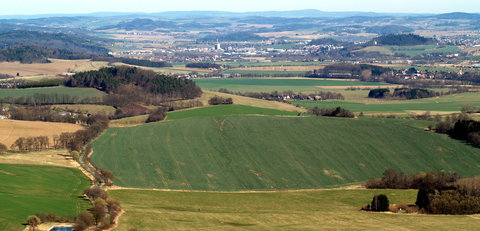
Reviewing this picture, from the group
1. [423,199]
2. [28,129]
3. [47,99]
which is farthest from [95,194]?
[47,99]

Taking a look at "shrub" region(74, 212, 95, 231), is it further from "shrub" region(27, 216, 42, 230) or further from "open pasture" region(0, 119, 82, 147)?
"open pasture" region(0, 119, 82, 147)

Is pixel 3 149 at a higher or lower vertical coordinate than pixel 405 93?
higher

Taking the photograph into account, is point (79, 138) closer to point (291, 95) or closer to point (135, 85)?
point (135, 85)

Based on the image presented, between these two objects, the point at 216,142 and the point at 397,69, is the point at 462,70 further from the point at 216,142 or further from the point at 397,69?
the point at 216,142

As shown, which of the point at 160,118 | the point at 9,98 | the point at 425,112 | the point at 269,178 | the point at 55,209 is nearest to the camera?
the point at 55,209

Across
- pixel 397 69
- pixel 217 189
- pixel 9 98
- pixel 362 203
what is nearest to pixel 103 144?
pixel 217 189

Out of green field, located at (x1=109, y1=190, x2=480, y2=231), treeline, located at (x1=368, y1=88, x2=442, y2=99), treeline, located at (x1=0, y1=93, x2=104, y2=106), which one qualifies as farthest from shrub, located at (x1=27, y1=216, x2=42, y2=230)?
treeline, located at (x1=368, y1=88, x2=442, y2=99)
